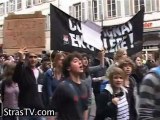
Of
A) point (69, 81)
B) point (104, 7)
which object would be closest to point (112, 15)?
point (104, 7)

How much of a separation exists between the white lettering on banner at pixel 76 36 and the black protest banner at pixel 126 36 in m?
0.56

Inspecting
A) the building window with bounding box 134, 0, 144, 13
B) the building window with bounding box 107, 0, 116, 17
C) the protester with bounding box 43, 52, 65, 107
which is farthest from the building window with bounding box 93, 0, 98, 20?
the protester with bounding box 43, 52, 65, 107

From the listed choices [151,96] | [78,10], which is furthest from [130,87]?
[78,10]

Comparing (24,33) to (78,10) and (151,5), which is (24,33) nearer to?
(151,5)

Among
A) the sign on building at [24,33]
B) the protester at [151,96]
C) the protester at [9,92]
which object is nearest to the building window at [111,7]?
the sign on building at [24,33]

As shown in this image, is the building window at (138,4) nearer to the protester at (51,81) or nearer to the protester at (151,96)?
the protester at (51,81)

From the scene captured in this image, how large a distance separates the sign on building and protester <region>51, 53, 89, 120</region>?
10.3 feet

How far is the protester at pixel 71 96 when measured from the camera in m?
4.51

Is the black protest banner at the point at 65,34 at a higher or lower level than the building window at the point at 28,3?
lower

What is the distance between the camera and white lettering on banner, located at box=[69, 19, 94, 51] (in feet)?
30.2

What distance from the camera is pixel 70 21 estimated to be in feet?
30.7

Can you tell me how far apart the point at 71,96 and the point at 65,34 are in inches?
182

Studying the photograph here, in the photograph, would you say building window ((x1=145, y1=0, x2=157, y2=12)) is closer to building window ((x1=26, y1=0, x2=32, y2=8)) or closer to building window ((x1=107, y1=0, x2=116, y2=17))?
building window ((x1=107, y1=0, x2=116, y2=17))

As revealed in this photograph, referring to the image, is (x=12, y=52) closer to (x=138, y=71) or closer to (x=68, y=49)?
(x=68, y=49)
